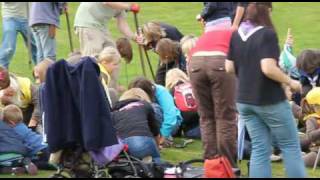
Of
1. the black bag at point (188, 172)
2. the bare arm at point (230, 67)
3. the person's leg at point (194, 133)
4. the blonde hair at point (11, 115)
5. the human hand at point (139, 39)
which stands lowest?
the person's leg at point (194, 133)

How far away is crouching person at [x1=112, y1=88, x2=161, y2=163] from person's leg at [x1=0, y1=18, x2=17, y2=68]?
5.09 meters

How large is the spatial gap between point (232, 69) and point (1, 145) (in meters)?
2.43

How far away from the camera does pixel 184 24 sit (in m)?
17.8

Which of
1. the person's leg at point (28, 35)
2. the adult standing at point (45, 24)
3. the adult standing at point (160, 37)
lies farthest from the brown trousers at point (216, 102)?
the person's leg at point (28, 35)

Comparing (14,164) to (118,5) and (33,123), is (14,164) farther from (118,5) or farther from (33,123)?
(118,5)

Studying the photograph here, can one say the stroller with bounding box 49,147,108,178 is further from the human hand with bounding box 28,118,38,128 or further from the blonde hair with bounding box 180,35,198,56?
the blonde hair with bounding box 180,35,198,56

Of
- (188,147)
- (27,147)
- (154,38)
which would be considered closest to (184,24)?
(154,38)

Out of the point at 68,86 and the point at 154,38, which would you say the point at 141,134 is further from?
the point at 154,38

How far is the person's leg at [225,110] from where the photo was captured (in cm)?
732

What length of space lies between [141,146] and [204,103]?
705mm

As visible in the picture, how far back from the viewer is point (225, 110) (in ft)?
24.1

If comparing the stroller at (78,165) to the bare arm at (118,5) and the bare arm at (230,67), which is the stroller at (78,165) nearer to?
the bare arm at (230,67)

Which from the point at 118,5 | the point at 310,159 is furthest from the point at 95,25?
the point at 310,159

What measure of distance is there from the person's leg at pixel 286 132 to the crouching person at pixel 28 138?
8.12 ft
